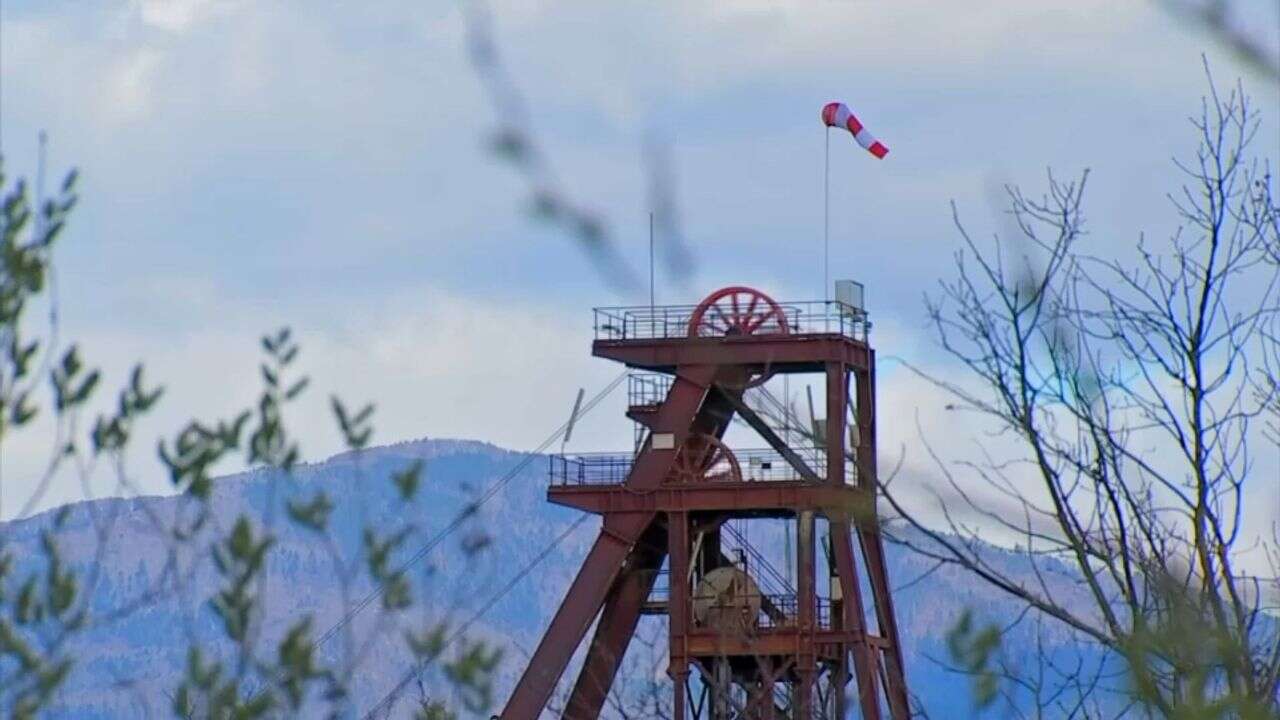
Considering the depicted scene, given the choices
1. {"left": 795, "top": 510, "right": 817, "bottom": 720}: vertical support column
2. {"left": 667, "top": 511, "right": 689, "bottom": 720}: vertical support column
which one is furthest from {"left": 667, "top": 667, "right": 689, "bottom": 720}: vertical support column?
{"left": 795, "top": 510, "right": 817, "bottom": 720}: vertical support column

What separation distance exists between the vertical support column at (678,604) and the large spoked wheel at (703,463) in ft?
1.80

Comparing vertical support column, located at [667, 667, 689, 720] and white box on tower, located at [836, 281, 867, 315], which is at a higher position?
white box on tower, located at [836, 281, 867, 315]

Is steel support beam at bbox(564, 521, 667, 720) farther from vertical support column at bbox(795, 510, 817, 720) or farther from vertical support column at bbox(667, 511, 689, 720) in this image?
vertical support column at bbox(795, 510, 817, 720)

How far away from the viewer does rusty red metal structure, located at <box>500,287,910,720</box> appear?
3662 cm

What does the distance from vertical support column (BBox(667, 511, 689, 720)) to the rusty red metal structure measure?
2 cm

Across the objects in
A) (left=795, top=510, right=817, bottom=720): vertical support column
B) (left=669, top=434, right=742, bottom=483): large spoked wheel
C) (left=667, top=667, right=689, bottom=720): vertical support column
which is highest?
(left=669, top=434, right=742, bottom=483): large spoked wheel

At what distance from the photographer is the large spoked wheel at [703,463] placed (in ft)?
124

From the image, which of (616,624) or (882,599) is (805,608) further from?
(616,624)

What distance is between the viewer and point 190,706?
9305 millimetres

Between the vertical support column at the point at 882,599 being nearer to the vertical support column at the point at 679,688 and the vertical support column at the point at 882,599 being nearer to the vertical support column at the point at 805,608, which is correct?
the vertical support column at the point at 805,608

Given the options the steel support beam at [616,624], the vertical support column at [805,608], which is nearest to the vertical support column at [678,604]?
the steel support beam at [616,624]

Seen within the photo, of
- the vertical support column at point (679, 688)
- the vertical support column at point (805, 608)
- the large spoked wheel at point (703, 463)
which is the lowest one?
the vertical support column at point (679, 688)

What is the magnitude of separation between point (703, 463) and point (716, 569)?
4.80 ft

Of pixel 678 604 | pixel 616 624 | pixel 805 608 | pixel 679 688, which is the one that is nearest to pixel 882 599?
pixel 805 608
